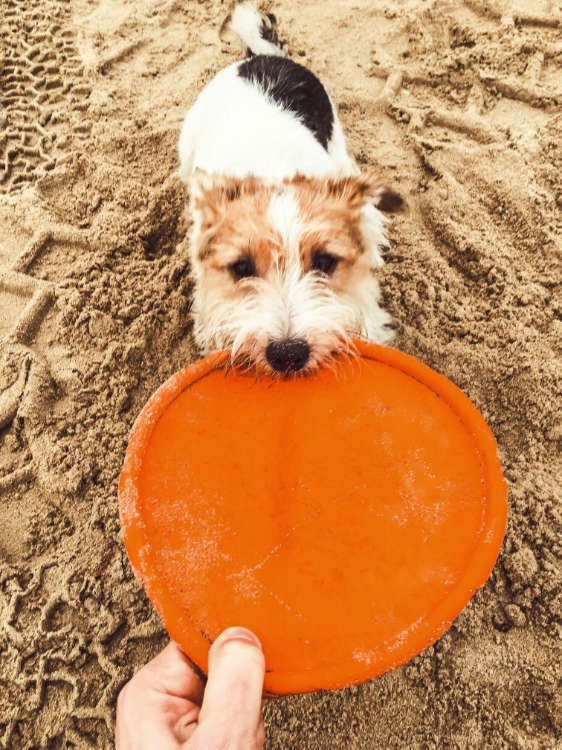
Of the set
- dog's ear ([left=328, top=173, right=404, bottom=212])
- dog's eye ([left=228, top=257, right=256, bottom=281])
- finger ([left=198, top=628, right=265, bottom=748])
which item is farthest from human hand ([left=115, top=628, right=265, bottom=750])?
dog's ear ([left=328, top=173, right=404, bottom=212])

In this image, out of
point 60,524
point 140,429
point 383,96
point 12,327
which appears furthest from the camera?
point 383,96

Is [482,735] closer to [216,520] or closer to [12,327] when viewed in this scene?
[216,520]

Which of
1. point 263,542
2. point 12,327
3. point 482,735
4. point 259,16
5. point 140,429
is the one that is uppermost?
point 259,16

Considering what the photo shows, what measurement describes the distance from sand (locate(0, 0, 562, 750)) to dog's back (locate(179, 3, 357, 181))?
1.33 feet

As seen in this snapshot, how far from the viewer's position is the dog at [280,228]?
2.22m

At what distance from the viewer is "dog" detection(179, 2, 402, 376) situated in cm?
222

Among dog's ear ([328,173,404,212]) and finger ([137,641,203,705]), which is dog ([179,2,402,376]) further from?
finger ([137,641,203,705])

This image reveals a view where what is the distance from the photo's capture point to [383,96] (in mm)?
4332

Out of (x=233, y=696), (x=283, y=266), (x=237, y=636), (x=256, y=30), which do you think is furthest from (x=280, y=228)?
(x=256, y=30)

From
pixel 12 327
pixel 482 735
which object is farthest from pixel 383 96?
pixel 482 735

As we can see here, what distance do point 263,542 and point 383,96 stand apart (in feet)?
13.1

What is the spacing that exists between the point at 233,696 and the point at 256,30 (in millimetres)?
4802

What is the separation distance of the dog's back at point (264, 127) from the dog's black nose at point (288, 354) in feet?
4.45

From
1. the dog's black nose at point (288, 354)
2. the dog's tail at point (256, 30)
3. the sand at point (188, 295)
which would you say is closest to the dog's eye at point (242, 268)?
the dog's black nose at point (288, 354)
